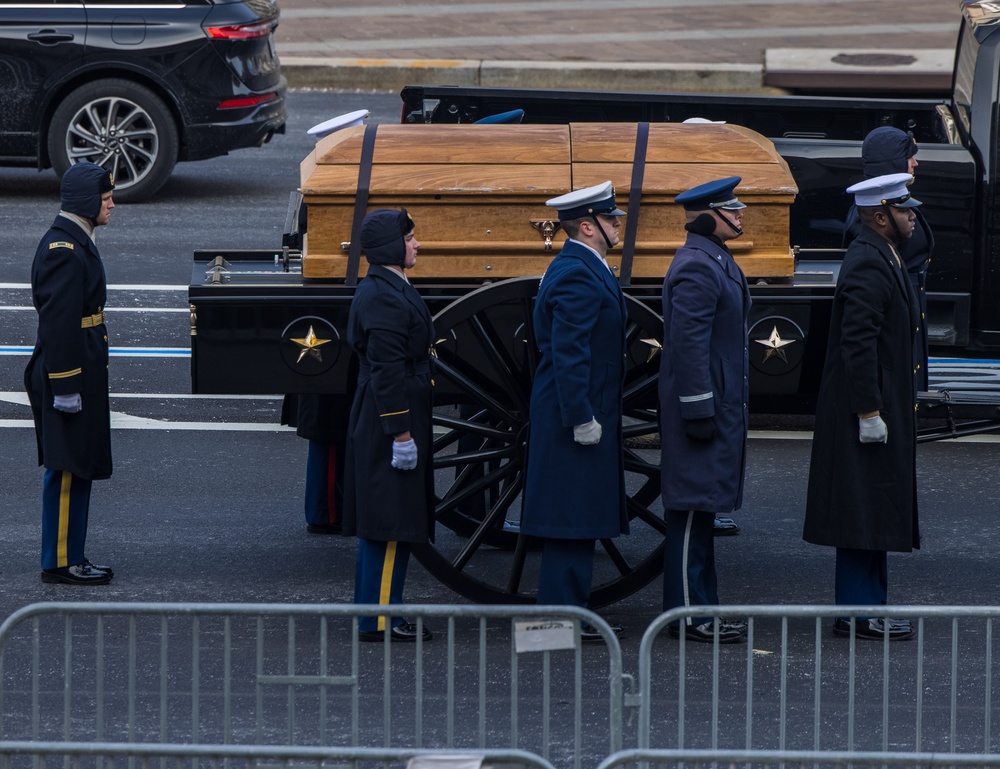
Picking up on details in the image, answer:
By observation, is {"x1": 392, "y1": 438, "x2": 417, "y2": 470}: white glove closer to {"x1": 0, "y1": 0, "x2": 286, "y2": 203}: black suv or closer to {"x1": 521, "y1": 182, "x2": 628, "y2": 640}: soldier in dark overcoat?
{"x1": 521, "y1": 182, "x2": 628, "y2": 640}: soldier in dark overcoat

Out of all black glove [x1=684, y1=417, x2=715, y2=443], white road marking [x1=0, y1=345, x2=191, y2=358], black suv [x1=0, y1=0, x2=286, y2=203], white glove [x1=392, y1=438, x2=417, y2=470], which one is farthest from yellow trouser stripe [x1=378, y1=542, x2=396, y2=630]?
black suv [x1=0, y1=0, x2=286, y2=203]

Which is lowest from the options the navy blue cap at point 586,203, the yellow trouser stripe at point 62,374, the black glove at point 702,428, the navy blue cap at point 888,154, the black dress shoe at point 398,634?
the black dress shoe at point 398,634

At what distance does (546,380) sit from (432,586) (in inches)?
49.2

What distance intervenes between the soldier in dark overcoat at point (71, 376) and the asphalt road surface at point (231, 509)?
0.22 metres

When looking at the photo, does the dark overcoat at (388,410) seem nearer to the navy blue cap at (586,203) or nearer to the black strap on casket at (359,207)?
the black strap on casket at (359,207)

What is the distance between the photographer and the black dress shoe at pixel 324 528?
743cm

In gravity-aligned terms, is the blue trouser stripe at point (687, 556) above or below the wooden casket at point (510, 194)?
below

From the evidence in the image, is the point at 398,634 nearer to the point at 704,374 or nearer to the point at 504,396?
the point at 504,396

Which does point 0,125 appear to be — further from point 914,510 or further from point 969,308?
point 914,510

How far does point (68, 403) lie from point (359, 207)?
4.58 ft

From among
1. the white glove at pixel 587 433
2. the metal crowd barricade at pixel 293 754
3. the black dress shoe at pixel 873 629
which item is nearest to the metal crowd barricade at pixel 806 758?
the metal crowd barricade at pixel 293 754

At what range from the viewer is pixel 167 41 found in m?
13.1

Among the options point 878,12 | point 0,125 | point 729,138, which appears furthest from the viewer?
point 878,12

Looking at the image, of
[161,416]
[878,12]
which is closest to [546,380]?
[161,416]
